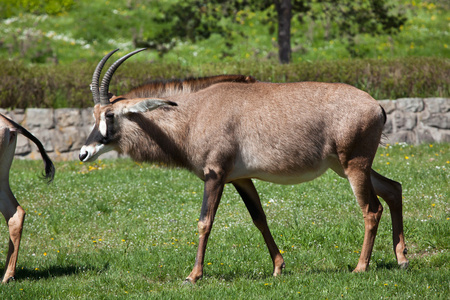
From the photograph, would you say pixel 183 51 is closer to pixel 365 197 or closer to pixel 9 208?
pixel 9 208

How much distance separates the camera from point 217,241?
Answer: 7.46m

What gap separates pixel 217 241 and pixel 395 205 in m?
2.40

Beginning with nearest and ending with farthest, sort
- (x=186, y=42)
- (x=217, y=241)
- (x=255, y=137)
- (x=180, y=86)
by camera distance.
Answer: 1. (x=255, y=137)
2. (x=180, y=86)
3. (x=217, y=241)
4. (x=186, y=42)

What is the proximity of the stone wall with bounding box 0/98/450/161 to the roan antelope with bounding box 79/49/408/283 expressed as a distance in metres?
7.47

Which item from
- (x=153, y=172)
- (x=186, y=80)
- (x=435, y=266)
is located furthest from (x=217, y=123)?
(x=153, y=172)

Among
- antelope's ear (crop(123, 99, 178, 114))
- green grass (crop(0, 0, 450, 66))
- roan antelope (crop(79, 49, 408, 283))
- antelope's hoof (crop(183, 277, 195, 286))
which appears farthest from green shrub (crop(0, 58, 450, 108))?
antelope's hoof (crop(183, 277, 195, 286))

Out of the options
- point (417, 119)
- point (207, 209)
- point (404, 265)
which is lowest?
point (417, 119)

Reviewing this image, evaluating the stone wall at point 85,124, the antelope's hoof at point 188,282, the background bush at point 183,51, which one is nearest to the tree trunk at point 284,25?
the background bush at point 183,51

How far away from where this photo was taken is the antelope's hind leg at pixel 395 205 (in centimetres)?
→ 623

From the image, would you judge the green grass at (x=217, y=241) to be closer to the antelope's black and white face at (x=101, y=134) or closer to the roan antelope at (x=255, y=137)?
the roan antelope at (x=255, y=137)

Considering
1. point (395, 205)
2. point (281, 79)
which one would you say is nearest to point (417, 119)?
point (281, 79)

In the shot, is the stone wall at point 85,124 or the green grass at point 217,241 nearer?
the green grass at point 217,241

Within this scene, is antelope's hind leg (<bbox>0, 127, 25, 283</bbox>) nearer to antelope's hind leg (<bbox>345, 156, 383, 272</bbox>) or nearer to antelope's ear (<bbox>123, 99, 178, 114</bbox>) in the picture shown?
antelope's ear (<bbox>123, 99, 178, 114</bbox>)

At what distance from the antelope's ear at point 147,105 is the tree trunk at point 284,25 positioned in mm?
10903
